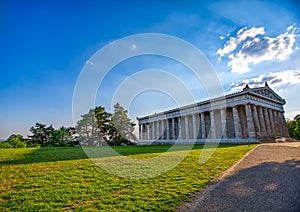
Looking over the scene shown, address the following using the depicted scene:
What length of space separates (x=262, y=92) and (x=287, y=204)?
137 feet

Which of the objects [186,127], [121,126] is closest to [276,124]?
[186,127]

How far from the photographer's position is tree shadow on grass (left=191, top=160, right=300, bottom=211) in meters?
5.54

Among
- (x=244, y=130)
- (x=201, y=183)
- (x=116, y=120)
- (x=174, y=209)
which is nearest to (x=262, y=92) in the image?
(x=244, y=130)

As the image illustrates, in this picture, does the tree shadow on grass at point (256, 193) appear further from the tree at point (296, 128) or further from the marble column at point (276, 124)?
the tree at point (296, 128)

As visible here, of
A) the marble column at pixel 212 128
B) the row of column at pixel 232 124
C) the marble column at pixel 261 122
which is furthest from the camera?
the marble column at pixel 212 128

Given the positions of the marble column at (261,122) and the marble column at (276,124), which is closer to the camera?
the marble column at (261,122)

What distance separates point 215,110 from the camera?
40.7 metres

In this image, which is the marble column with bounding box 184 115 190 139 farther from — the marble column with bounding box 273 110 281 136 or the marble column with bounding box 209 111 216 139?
the marble column with bounding box 273 110 281 136

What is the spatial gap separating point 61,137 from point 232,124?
40144mm

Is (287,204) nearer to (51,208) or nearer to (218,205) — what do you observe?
(218,205)

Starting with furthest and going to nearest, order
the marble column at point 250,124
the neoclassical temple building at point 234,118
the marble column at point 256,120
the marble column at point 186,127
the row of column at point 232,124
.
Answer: the marble column at point 186,127
the row of column at point 232,124
the marble column at point 256,120
the neoclassical temple building at point 234,118
the marble column at point 250,124

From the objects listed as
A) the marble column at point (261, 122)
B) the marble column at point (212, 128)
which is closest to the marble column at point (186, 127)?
the marble column at point (212, 128)

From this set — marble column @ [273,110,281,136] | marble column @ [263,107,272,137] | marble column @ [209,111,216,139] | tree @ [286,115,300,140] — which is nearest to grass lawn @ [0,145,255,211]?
marble column @ [209,111,216,139]

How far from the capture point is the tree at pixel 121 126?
46350 mm
